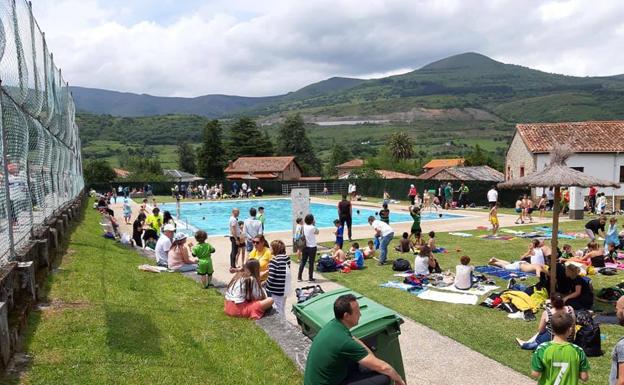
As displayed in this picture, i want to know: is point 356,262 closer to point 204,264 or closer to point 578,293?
point 204,264

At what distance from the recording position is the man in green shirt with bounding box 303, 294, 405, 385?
4254mm

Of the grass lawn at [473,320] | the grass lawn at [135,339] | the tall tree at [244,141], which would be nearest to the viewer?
the grass lawn at [135,339]

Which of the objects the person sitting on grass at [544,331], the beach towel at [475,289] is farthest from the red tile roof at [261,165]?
the person sitting on grass at [544,331]

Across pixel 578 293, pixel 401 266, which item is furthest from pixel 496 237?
pixel 578 293

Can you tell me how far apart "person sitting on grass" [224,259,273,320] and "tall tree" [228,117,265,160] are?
268 feet

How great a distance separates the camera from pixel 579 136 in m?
37.2

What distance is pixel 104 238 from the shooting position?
53.8 feet

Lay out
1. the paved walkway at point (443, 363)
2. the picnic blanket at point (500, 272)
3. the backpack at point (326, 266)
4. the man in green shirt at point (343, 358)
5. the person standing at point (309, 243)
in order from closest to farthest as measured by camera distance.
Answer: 1. the man in green shirt at point (343, 358)
2. the paved walkway at point (443, 363)
3. the person standing at point (309, 243)
4. the picnic blanket at point (500, 272)
5. the backpack at point (326, 266)

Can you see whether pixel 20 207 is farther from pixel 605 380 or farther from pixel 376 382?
pixel 605 380

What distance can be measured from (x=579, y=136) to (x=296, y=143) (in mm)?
69644

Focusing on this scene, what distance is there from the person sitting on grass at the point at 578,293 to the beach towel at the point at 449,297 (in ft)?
5.65

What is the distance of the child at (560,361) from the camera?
4.70 m

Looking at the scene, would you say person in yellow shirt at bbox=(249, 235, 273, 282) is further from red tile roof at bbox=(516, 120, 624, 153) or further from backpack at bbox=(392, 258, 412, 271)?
red tile roof at bbox=(516, 120, 624, 153)

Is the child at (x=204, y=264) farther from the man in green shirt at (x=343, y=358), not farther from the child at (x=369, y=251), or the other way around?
the man in green shirt at (x=343, y=358)
